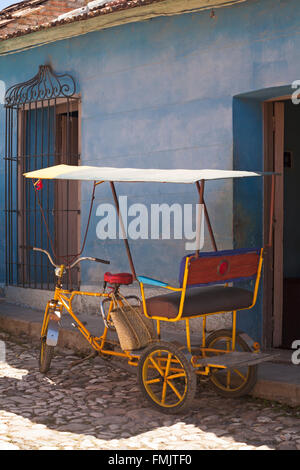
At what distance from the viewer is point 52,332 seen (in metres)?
6.48

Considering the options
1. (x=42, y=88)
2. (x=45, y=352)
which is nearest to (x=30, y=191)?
(x=42, y=88)

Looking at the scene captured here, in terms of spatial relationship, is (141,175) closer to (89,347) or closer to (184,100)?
(184,100)

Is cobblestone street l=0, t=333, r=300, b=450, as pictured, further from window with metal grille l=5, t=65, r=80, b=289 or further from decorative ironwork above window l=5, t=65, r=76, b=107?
decorative ironwork above window l=5, t=65, r=76, b=107

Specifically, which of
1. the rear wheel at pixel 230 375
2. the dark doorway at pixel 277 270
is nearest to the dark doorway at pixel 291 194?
the dark doorway at pixel 277 270

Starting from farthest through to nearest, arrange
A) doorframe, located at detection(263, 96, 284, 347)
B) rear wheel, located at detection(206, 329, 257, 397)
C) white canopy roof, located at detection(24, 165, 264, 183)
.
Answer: doorframe, located at detection(263, 96, 284, 347), rear wheel, located at detection(206, 329, 257, 397), white canopy roof, located at detection(24, 165, 264, 183)

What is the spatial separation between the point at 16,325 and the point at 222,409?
12.4 ft

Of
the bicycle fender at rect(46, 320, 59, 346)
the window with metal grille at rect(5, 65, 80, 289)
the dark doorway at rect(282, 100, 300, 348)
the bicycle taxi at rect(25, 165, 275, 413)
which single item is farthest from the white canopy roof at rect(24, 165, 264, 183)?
the dark doorway at rect(282, 100, 300, 348)

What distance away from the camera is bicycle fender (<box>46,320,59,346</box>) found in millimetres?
6473

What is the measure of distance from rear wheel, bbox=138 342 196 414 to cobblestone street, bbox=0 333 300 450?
0.35ft

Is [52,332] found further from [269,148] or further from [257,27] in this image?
[257,27]

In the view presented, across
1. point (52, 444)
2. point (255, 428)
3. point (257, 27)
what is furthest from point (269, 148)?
point (52, 444)

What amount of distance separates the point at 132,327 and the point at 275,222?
2.34 meters

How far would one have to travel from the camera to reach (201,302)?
5.46 meters

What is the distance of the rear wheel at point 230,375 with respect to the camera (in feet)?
19.1
